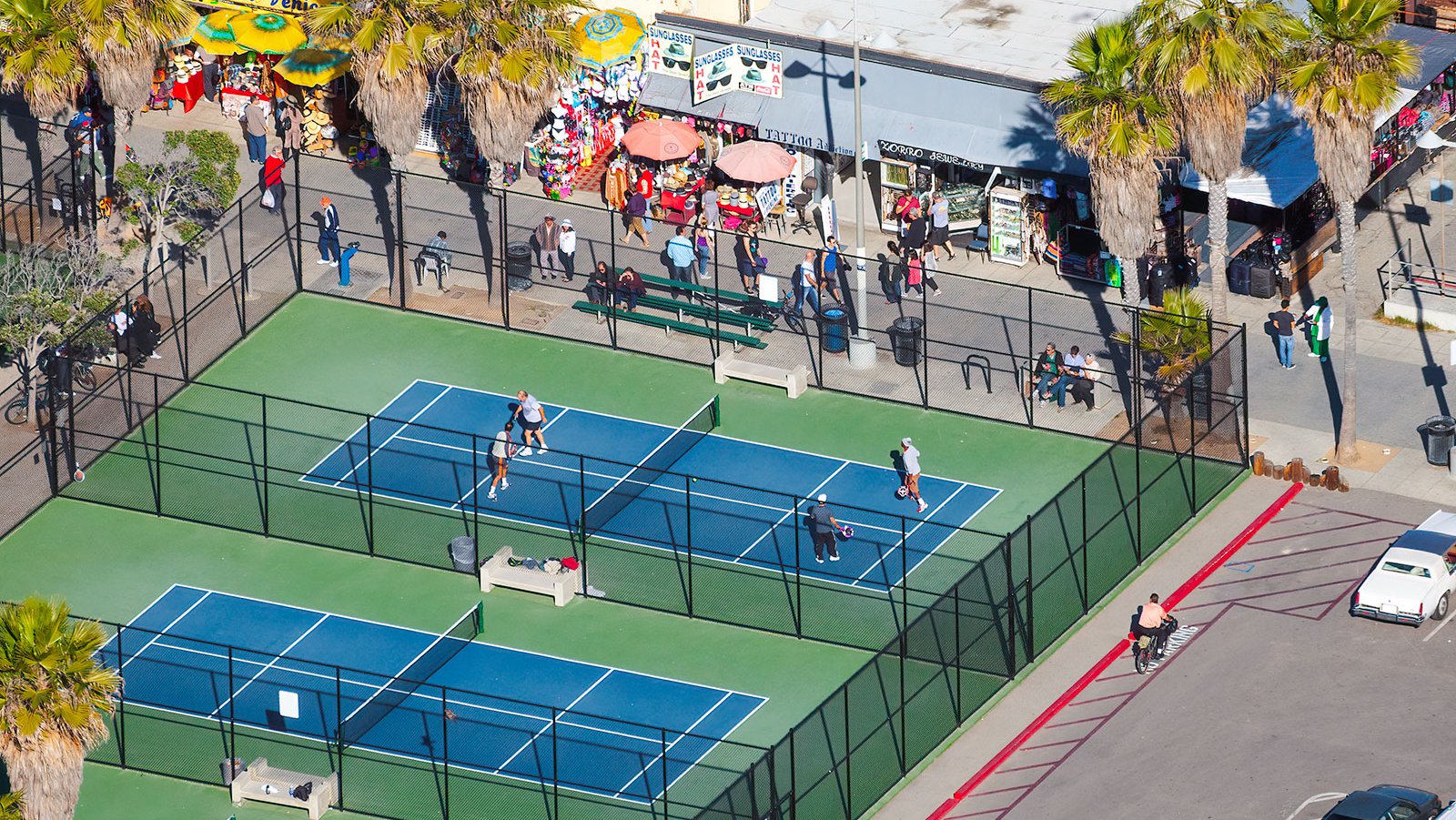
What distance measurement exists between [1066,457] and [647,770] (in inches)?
504

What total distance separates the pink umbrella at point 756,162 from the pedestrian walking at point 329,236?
8.34m

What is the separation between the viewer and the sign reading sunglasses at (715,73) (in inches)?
2672

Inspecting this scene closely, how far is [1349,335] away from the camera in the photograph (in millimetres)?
59281

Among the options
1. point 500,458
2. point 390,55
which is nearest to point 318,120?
point 390,55

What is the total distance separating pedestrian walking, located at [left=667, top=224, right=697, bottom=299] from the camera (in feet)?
214

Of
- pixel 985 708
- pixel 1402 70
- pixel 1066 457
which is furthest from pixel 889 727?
pixel 1402 70

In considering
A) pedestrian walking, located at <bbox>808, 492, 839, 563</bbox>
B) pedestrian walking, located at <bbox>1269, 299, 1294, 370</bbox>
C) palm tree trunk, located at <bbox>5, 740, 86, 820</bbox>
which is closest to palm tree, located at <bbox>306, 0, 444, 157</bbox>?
pedestrian walking, located at <bbox>808, 492, 839, 563</bbox>

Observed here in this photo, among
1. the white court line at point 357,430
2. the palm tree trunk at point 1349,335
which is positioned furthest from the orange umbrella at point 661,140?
the palm tree trunk at point 1349,335

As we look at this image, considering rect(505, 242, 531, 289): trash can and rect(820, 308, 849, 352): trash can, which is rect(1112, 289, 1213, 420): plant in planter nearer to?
rect(820, 308, 849, 352): trash can

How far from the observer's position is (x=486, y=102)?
63.1m

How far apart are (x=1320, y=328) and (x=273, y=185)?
22.2 m

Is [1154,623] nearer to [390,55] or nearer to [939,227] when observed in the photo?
[939,227]

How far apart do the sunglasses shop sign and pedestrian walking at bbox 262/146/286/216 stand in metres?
9.11

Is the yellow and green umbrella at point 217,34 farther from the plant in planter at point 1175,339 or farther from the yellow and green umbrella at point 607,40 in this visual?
the plant in planter at point 1175,339
